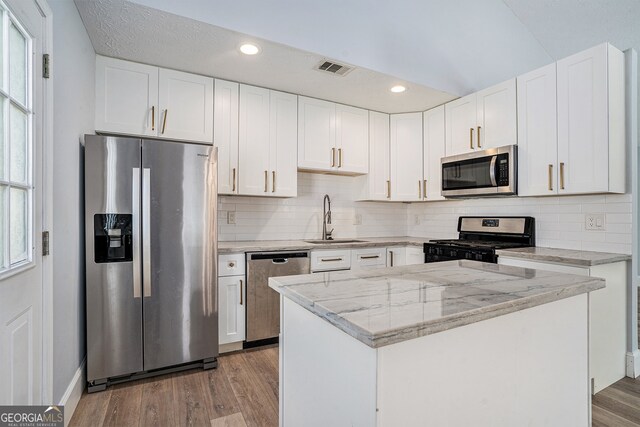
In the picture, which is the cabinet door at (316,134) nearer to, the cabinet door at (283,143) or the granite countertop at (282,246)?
the cabinet door at (283,143)

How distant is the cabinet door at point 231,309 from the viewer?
254 cm

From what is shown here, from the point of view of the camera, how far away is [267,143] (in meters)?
2.97

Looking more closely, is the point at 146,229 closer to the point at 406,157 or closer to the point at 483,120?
the point at 406,157

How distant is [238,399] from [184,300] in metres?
0.76

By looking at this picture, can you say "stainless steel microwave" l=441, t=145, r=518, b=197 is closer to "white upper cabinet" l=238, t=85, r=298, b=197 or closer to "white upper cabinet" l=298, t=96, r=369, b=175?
"white upper cabinet" l=298, t=96, r=369, b=175

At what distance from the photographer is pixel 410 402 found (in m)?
0.80

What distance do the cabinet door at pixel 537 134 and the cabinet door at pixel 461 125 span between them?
17.0 inches

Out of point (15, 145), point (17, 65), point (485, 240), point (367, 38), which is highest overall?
point (367, 38)

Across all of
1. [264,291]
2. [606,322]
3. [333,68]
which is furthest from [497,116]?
[264,291]

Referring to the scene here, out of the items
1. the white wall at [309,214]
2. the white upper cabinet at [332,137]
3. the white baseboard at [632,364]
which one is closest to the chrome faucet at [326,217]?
the white wall at [309,214]

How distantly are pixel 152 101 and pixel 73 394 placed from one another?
2029 millimetres

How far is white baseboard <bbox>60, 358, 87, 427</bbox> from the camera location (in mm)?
1708

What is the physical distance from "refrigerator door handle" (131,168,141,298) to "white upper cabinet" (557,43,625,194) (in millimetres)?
3029

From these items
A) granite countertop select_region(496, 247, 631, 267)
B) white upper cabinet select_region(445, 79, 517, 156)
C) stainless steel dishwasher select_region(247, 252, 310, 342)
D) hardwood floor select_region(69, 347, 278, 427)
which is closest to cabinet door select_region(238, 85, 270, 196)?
stainless steel dishwasher select_region(247, 252, 310, 342)
